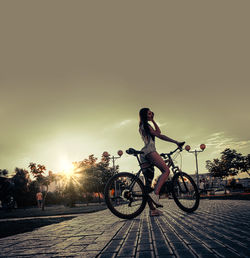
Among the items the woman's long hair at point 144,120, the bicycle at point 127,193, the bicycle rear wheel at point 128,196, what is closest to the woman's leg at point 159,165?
the bicycle at point 127,193

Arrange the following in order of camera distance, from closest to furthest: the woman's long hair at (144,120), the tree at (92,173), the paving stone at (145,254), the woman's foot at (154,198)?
the paving stone at (145,254), the woman's foot at (154,198), the woman's long hair at (144,120), the tree at (92,173)

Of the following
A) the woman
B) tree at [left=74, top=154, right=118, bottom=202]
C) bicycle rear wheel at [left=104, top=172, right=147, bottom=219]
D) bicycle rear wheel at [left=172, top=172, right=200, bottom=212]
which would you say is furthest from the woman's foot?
tree at [left=74, top=154, right=118, bottom=202]

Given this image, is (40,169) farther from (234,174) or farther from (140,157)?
(234,174)

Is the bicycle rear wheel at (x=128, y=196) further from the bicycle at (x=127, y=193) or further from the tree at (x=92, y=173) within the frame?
the tree at (x=92, y=173)

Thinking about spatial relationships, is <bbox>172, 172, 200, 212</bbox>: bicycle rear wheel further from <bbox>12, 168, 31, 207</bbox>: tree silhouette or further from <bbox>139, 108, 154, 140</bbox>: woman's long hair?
<bbox>12, 168, 31, 207</bbox>: tree silhouette

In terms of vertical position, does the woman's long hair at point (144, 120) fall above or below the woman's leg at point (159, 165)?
above

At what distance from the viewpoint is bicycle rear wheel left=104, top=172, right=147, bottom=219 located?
14.1 feet

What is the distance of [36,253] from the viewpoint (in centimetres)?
237

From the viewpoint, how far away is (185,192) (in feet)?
17.5

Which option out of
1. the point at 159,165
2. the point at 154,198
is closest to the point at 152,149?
the point at 159,165

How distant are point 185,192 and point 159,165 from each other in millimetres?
1239

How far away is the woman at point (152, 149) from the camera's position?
457cm

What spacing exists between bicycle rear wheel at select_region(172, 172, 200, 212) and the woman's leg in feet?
1.51

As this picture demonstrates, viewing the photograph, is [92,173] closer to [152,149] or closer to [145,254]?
[152,149]
